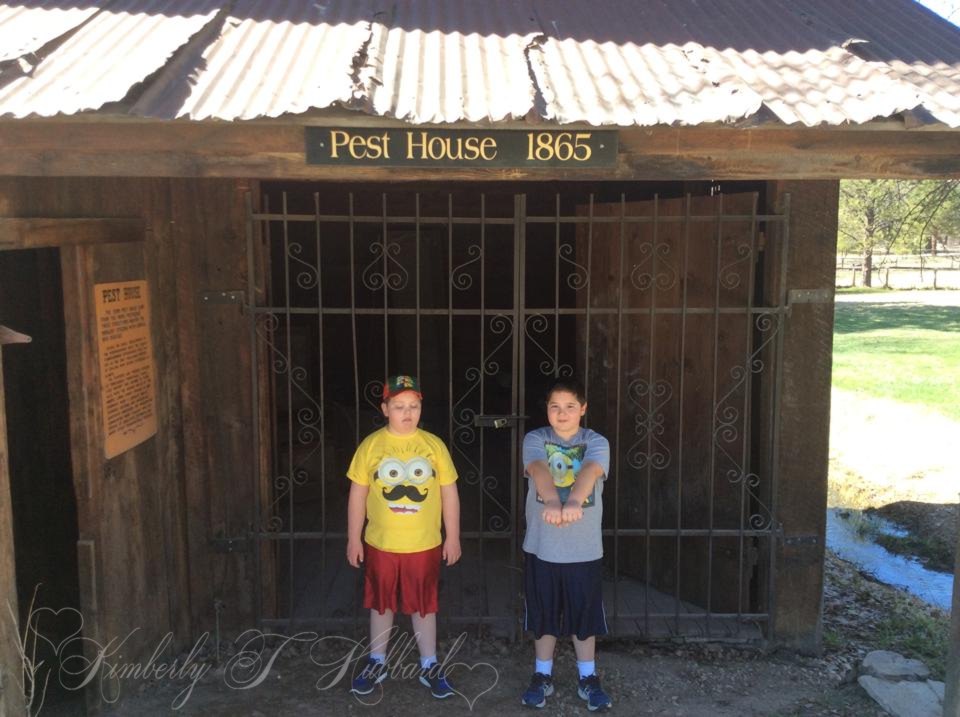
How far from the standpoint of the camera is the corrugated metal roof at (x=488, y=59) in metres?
2.97

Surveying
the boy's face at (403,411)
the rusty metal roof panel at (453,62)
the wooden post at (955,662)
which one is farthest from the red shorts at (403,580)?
the wooden post at (955,662)

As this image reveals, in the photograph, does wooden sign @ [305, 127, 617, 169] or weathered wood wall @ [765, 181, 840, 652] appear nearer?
wooden sign @ [305, 127, 617, 169]

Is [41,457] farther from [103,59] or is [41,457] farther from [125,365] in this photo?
[103,59]

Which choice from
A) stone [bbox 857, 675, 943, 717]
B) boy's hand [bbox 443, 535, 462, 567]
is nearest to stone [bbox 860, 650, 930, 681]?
stone [bbox 857, 675, 943, 717]

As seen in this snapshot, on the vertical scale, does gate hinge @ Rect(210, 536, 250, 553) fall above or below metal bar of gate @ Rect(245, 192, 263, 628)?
below

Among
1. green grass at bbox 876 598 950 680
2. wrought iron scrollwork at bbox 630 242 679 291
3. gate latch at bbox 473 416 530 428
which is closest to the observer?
gate latch at bbox 473 416 530 428

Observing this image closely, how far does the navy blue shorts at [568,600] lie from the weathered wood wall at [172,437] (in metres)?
1.69

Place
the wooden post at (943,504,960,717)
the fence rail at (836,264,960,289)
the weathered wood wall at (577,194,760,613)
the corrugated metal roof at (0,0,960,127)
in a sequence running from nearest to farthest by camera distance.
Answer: the corrugated metal roof at (0,0,960,127), the wooden post at (943,504,960,717), the weathered wood wall at (577,194,760,613), the fence rail at (836,264,960,289)

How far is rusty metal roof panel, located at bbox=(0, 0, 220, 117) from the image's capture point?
2855 mm

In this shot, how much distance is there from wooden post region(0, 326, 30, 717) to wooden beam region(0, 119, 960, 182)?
680 millimetres

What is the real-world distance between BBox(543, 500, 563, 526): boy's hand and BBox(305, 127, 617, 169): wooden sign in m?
1.46

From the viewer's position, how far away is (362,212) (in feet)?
26.8

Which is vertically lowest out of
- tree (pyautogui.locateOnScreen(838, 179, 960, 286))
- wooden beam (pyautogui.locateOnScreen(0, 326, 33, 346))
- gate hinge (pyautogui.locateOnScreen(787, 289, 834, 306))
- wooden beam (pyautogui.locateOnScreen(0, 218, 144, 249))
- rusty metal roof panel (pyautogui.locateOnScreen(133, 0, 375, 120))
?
wooden beam (pyautogui.locateOnScreen(0, 326, 33, 346))

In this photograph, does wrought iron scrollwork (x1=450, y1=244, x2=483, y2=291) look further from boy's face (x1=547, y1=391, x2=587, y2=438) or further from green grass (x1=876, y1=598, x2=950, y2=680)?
green grass (x1=876, y1=598, x2=950, y2=680)
